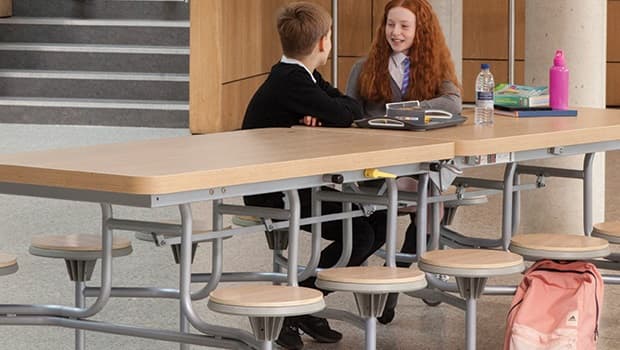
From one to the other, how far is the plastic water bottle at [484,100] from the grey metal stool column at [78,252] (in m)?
1.34

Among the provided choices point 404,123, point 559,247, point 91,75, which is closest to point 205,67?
point 91,75

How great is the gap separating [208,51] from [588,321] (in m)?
6.22

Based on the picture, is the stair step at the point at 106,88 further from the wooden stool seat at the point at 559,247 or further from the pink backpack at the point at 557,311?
the pink backpack at the point at 557,311

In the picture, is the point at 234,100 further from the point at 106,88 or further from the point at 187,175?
the point at 187,175

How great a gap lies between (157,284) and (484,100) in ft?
5.27

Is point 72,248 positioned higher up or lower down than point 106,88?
lower down

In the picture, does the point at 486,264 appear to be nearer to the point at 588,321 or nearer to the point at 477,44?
the point at 588,321

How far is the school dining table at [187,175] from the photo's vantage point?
3.13 m

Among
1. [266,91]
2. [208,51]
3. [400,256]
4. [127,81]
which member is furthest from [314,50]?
[127,81]

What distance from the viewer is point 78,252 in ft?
12.9

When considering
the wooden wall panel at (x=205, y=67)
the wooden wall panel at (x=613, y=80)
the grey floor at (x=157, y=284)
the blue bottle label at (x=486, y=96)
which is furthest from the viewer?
the wooden wall panel at (x=613, y=80)

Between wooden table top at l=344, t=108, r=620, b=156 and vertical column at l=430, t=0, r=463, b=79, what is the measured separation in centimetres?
326

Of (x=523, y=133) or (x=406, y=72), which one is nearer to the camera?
(x=523, y=133)

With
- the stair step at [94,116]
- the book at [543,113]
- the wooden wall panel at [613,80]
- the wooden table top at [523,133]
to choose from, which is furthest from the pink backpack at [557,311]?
the wooden wall panel at [613,80]
